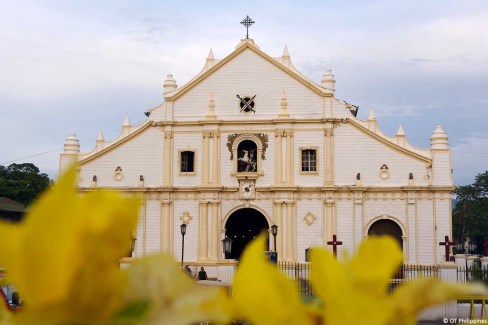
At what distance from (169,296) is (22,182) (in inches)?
2030

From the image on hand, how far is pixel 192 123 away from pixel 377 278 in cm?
2528

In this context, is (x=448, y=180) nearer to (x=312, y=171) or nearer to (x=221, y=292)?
(x=312, y=171)

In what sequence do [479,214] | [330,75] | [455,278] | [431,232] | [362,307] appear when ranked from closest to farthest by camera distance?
[362,307], [455,278], [431,232], [330,75], [479,214]

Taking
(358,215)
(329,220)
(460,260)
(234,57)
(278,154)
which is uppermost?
(234,57)

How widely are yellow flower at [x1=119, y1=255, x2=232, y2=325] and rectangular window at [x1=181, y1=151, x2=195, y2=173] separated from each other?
25.2m

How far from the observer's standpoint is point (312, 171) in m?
24.9

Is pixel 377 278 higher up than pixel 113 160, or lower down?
lower down

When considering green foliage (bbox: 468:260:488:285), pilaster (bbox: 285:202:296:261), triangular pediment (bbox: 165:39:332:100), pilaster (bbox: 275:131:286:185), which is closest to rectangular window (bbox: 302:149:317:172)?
pilaster (bbox: 275:131:286:185)

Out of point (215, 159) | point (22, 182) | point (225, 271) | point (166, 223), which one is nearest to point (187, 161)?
point (215, 159)

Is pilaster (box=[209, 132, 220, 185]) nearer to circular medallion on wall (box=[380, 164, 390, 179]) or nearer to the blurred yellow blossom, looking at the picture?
circular medallion on wall (box=[380, 164, 390, 179])

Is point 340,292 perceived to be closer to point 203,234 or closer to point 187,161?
point 203,234

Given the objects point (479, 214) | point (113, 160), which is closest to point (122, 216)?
point (113, 160)

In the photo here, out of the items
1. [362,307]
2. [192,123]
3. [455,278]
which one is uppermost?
[192,123]

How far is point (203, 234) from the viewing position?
81.4 feet
